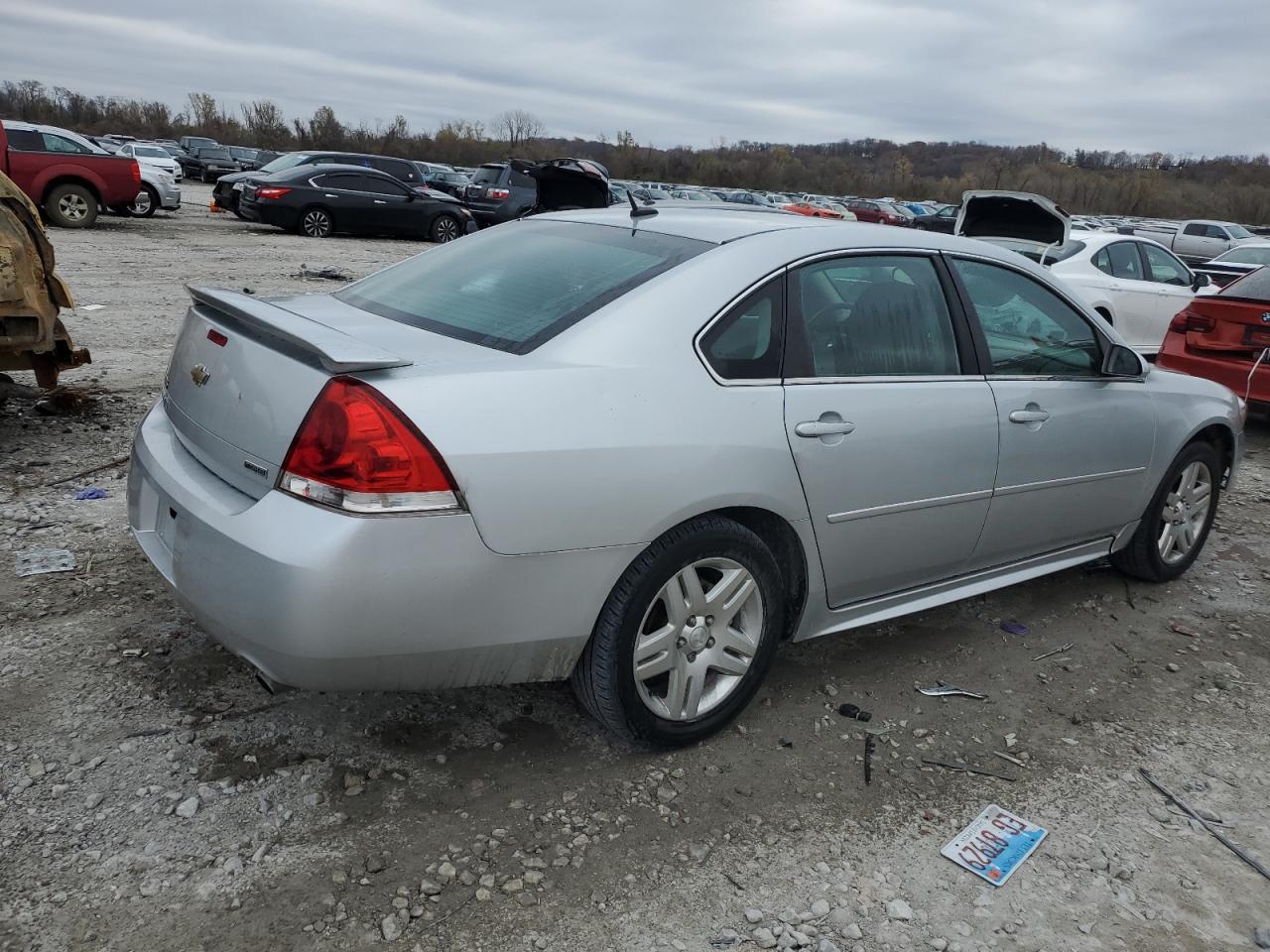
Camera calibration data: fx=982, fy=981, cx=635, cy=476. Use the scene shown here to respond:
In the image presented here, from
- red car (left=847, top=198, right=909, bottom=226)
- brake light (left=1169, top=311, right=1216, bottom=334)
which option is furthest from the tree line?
brake light (left=1169, top=311, right=1216, bottom=334)

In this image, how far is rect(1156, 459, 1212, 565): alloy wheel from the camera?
4.47 meters

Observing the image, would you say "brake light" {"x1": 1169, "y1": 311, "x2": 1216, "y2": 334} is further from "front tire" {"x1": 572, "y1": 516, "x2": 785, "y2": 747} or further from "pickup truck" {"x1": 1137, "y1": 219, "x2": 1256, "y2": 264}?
"pickup truck" {"x1": 1137, "y1": 219, "x2": 1256, "y2": 264}

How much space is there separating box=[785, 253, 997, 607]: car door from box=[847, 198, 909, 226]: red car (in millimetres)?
26189

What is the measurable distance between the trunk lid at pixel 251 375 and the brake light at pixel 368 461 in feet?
0.27

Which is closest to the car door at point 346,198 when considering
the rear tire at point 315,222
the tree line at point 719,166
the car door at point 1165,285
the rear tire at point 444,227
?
the rear tire at point 315,222

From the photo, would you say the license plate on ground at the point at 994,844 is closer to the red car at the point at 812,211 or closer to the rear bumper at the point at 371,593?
the rear bumper at the point at 371,593

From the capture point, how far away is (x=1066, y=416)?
3719 mm

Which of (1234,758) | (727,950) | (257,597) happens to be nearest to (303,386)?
(257,597)

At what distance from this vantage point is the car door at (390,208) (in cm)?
1931

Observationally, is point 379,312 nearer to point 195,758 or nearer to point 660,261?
point 660,261

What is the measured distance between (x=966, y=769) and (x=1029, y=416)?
4.29 feet

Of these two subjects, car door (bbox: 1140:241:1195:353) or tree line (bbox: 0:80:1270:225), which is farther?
tree line (bbox: 0:80:1270:225)

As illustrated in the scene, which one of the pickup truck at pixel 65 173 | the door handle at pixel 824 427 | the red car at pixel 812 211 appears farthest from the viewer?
the pickup truck at pixel 65 173

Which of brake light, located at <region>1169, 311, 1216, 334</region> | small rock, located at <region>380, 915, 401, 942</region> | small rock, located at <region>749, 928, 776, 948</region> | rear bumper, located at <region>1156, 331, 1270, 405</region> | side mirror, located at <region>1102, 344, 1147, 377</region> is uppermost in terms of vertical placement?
side mirror, located at <region>1102, 344, 1147, 377</region>
